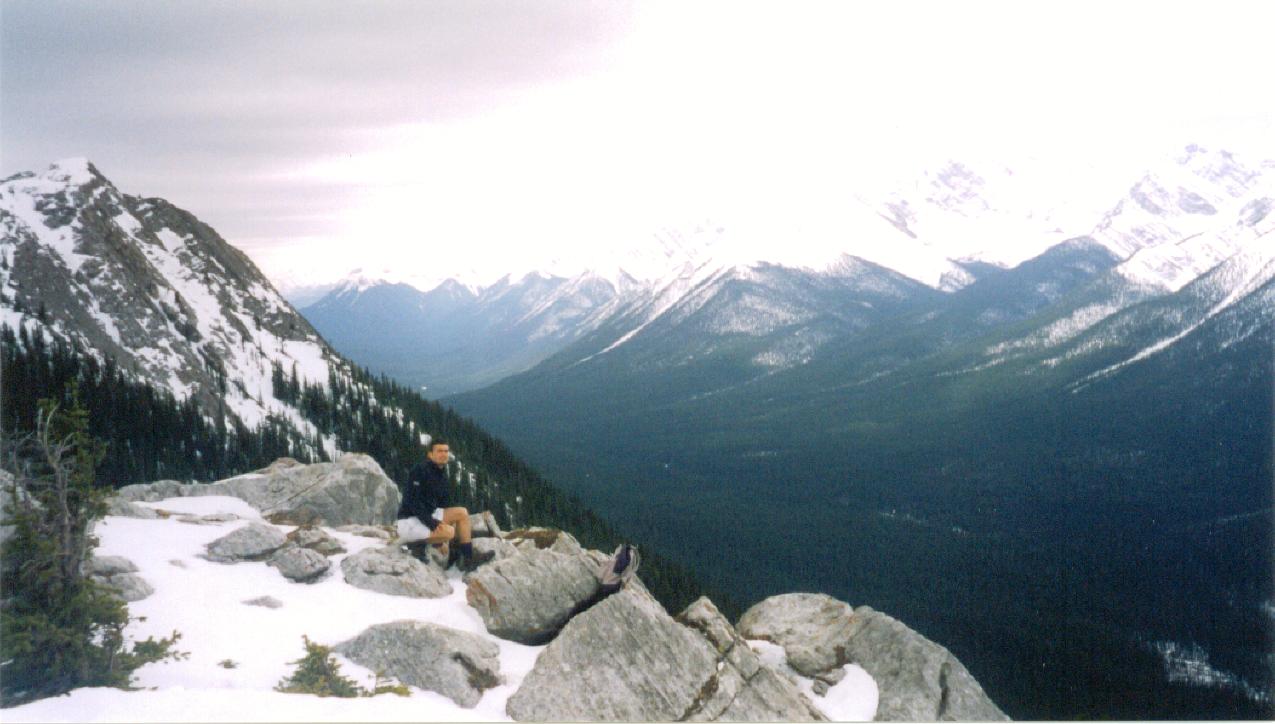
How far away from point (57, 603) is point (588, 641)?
12816mm

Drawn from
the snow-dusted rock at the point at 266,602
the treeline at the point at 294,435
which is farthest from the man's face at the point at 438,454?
the treeline at the point at 294,435

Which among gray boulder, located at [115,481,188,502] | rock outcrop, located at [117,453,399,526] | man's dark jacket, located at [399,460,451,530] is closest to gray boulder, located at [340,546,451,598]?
man's dark jacket, located at [399,460,451,530]

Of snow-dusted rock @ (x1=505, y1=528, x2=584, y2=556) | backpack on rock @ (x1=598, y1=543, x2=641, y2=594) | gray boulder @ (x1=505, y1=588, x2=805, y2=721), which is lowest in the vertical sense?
gray boulder @ (x1=505, y1=588, x2=805, y2=721)

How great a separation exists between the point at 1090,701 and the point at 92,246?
153509mm

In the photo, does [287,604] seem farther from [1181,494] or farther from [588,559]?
[1181,494]

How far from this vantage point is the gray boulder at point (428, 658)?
58.4 feet

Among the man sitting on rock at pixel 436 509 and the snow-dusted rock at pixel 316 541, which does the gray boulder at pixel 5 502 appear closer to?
the snow-dusted rock at pixel 316 541

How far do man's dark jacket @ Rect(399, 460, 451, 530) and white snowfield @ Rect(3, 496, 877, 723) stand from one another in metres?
2.55

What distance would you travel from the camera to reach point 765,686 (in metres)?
22.5

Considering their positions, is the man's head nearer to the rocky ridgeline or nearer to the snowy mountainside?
the rocky ridgeline

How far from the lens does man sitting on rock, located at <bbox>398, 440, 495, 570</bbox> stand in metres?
23.6

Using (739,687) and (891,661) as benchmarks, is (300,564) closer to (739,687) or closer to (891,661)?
(739,687)

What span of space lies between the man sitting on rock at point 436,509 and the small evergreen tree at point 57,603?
9215mm

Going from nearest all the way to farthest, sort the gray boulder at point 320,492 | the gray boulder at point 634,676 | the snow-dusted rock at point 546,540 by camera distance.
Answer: the gray boulder at point 634,676, the snow-dusted rock at point 546,540, the gray boulder at point 320,492
